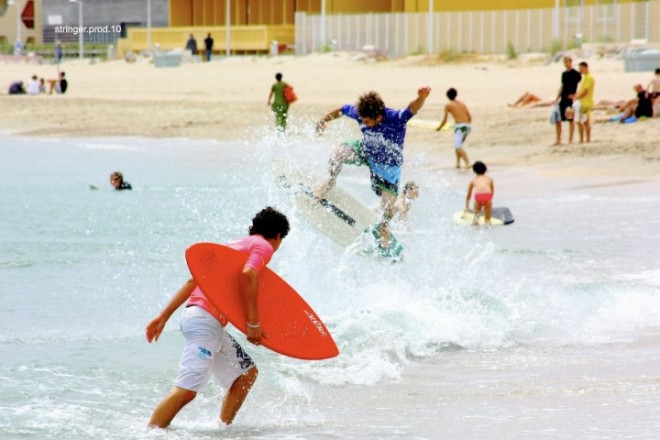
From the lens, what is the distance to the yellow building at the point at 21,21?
72.1 metres

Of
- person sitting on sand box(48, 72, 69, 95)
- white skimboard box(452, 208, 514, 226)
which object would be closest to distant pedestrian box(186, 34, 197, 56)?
person sitting on sand box(48, 72, 69, 95)

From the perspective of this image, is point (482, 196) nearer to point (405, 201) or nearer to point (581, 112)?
point (405, 201)

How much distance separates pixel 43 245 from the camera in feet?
45.6

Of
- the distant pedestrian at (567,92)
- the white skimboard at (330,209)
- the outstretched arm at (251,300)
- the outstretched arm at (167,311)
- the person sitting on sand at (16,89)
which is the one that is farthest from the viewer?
the person sitting on sand at (16,89)

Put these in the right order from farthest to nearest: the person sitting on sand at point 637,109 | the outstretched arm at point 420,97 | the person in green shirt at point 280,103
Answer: the person in green shirt at point 280,103 → the person sitting on sand at point 637,109 → the outstretched arm at point 420,97

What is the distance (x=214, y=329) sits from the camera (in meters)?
5.84

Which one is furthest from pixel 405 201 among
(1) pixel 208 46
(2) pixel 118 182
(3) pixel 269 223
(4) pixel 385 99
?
(1) pixel 208 46

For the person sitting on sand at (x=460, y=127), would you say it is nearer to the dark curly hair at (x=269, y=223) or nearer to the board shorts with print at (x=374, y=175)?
the board shorts with print at (x=374, y=175)

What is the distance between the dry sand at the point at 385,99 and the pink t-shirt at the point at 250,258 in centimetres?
1173

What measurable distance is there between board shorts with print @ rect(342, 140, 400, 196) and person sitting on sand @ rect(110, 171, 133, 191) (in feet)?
28.4

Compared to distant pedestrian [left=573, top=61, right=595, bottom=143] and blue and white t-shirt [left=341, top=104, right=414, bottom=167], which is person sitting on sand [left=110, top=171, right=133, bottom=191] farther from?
blue and white t-shirt [left=341, top=104, right=414, bottom=167]

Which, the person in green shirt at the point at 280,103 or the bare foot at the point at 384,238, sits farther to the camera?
the person in green shirt at the point at 280,103

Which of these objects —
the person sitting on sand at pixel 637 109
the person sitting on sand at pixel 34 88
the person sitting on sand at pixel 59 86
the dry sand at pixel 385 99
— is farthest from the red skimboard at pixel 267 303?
the person sitting on sand at pixel 34 88

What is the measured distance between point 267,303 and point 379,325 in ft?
9.74
